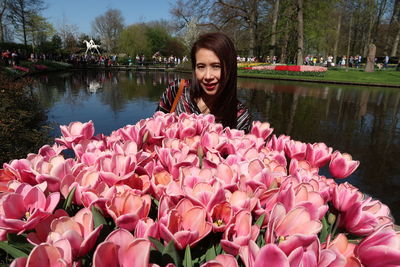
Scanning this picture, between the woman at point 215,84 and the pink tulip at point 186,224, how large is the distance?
1.72m

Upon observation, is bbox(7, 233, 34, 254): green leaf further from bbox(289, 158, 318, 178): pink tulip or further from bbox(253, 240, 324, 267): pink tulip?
bbox(289, 158, 318, 178): pink tulip

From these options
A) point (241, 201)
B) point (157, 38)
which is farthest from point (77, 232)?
point (157, 38)

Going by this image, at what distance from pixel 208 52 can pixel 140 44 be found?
59.8m

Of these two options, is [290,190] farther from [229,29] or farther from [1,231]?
[229,29]

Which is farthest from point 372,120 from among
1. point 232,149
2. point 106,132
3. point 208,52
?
point 232,149

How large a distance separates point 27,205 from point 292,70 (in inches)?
1138

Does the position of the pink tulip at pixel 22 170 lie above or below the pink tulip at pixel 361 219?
above

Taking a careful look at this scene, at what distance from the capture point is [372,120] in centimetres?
1078

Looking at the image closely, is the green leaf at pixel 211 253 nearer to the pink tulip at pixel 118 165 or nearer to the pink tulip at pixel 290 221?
the pink tulip at pixel 290 221

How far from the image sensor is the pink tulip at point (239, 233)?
70cm

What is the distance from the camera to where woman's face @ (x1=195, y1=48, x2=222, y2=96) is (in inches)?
90.7

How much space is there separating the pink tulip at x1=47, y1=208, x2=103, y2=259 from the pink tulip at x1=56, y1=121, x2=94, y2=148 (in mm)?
651

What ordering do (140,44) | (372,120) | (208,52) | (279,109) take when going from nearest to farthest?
(208,52) < (372,120) < (279,109) < (140,44)

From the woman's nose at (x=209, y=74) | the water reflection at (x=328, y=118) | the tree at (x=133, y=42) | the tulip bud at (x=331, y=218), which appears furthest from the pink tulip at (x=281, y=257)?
the tree at (x=133, y=42)
